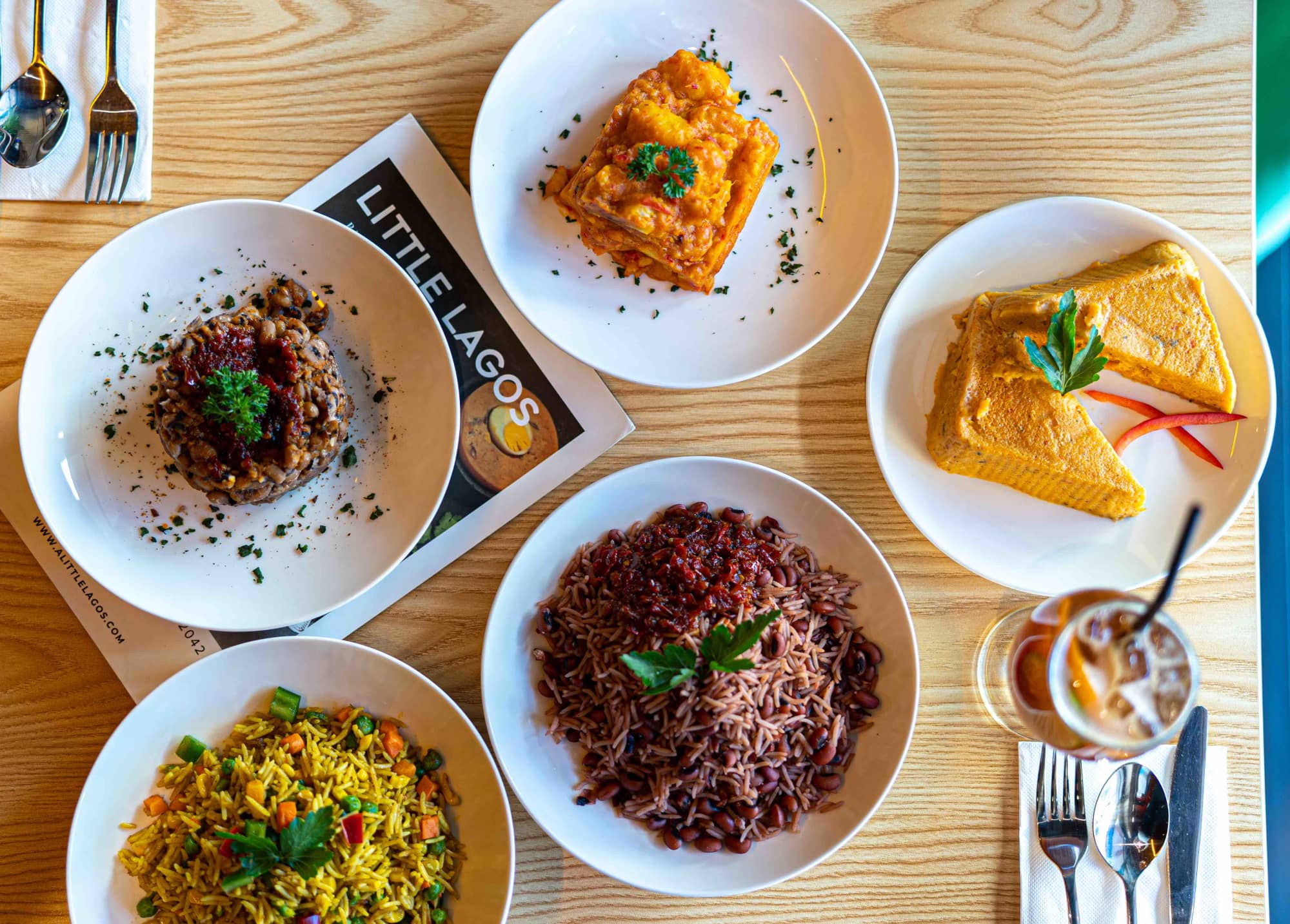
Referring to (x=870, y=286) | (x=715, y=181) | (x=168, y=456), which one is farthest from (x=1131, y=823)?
(x=168, y=456)

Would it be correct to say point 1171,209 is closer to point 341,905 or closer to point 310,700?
point 310,700

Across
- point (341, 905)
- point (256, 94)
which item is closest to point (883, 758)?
point (341, 905)

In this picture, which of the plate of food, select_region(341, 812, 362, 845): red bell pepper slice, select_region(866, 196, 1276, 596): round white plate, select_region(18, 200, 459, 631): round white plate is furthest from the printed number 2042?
select_region(866, 196, 1276, 596): round white plate

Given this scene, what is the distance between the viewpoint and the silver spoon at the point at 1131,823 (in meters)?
2.84

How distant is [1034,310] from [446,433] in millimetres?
1864

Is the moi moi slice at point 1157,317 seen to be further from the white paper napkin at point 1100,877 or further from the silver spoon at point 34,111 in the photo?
the silver spoon at point 34,111

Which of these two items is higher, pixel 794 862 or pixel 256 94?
pixel 256 94

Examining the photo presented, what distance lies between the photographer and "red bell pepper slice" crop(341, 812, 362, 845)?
2570 mm

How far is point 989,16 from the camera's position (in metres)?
2.93

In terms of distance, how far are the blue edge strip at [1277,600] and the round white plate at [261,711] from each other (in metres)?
2.91

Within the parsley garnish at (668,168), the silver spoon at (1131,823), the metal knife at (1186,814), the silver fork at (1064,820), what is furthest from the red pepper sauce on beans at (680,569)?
the metal knife at (1186,814)

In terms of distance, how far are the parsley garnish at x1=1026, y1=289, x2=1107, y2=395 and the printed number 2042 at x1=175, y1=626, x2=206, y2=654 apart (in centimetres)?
276

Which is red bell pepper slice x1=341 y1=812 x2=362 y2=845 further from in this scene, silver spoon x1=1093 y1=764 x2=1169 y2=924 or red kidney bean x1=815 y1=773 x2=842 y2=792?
silver spoon x1=1093 y1=764 x2=1169 y2=924

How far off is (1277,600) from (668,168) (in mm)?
2886
